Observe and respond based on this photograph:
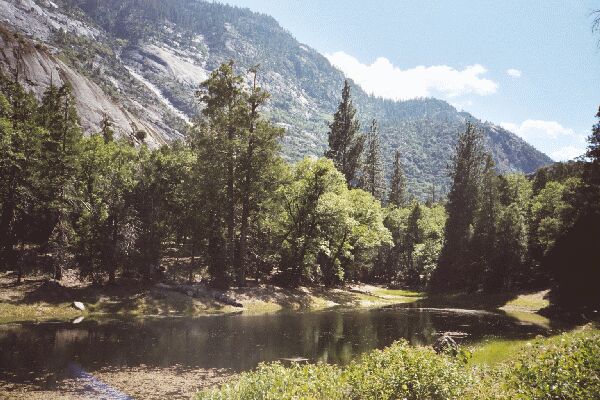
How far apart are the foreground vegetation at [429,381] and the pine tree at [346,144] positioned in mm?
76855

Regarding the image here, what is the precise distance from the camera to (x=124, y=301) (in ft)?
147

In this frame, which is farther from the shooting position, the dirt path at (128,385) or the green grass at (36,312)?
the green grass at (36,312)

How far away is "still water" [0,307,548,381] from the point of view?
24.6m

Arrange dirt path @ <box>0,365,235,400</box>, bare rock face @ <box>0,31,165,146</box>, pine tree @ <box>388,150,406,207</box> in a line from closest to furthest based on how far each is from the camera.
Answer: dirt path @ <box>0,365,235,400</box> → bare rock face @ <box>0,31,165,146</box> → pine tree @ <box>388,150,406,207</box>

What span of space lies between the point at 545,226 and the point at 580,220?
1467cm

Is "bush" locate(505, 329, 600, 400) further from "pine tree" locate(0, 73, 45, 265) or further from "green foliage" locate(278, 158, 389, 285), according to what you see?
"green foliage" locate(278, 158, 389, 285)

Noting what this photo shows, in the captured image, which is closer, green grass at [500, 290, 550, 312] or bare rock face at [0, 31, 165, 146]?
green grass at [500, 290, 550, 312]

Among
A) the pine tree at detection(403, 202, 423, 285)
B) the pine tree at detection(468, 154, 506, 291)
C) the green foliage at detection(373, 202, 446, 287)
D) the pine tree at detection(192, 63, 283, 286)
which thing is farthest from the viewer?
the pine tree at detection(403, 202, 423, 285)

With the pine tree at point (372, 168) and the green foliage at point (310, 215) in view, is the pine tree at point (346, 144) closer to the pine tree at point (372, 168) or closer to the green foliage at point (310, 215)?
the pine tree at point (372, 168)

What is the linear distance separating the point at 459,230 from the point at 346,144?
29.2m

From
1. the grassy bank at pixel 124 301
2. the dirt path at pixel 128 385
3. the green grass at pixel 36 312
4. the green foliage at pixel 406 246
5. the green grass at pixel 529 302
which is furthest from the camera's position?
the green foliage at pixel 406 246

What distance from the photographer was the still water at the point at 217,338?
968 inches

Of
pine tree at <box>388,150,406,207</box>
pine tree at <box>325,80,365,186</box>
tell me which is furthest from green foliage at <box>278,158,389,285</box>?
pine tree at <box>388,150,406,207</box>

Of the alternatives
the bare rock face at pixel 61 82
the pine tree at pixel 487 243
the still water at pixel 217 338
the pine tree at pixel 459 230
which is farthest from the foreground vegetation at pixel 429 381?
the bare rock face at pixel 61 82
